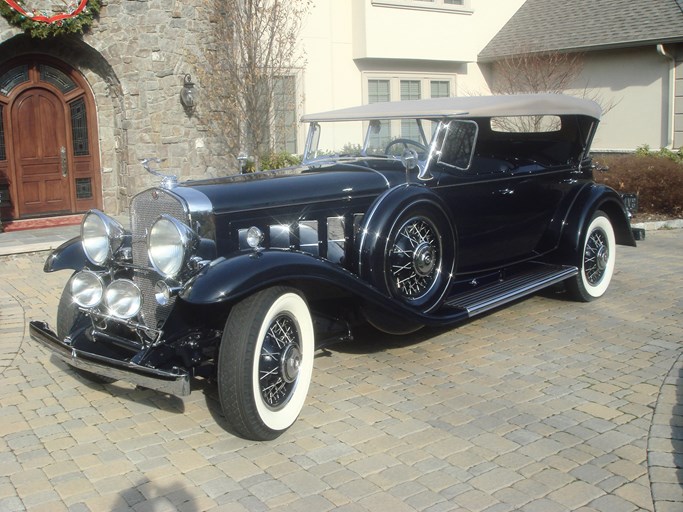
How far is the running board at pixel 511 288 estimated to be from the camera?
5.49 m

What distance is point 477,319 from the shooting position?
6340 mm

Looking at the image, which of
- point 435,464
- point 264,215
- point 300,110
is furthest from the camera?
point 300,110

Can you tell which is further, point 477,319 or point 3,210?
point 3,210

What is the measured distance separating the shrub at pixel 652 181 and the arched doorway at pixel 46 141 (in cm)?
832

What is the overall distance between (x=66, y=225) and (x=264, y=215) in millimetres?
7766

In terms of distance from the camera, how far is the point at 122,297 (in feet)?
14.3

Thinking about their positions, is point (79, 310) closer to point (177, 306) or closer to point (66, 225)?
point (177, 306)

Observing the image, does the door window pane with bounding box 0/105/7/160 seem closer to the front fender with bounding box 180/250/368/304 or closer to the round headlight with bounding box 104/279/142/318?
the round headlight with bounding box 104/279/142/318

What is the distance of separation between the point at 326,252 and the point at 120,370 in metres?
1.62

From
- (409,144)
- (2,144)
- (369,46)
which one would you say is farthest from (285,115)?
(409,144)

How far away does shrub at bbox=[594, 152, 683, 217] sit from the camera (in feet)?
37.7

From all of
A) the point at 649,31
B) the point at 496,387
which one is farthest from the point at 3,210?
the point at 649,31

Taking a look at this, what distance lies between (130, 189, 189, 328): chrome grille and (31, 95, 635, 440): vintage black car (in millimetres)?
12

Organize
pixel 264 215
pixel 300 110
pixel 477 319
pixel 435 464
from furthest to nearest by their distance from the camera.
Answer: pixel 300 110 < pixel 477 319 < pixel 264 215 < pixel 435 464
